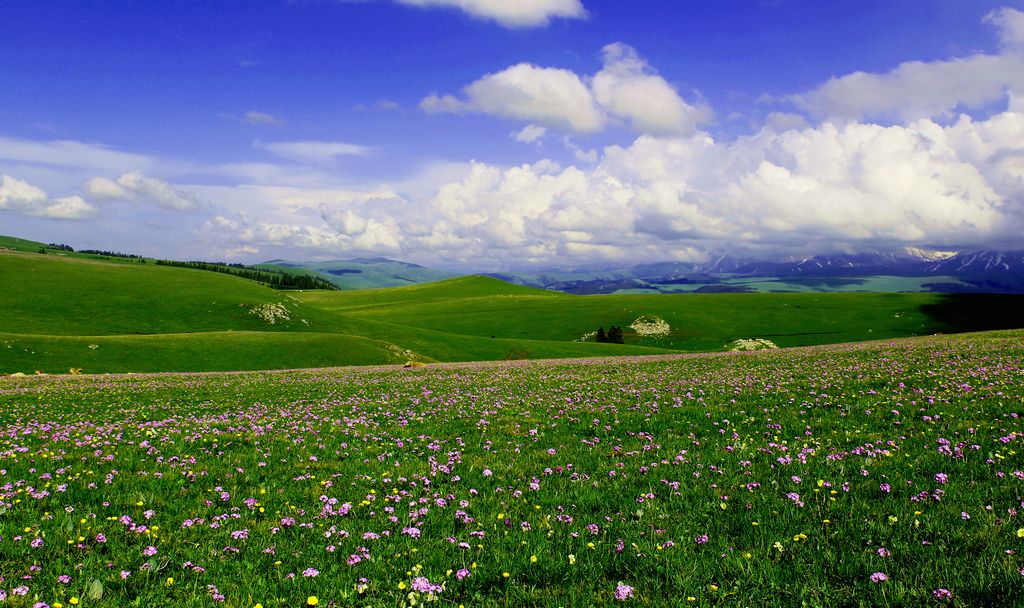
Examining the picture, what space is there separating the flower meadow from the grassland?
191ft

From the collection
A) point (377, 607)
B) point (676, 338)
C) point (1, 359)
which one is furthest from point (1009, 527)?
point (676, 338)

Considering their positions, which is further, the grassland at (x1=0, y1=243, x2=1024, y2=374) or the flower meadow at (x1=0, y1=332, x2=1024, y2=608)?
the grassland at (x1=0, y1=243, x2=1024, y2=374)

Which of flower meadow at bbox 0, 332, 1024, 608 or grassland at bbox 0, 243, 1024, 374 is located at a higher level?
flower meadow at bbox 0, 332, 1024, 608

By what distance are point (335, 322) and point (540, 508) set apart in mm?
107021

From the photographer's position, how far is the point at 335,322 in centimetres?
10794

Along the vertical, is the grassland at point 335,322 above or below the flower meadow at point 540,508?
below

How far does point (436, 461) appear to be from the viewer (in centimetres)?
1120

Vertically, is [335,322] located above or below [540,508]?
below

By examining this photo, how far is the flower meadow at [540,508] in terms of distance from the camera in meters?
5.88

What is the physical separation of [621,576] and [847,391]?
1485 centimetres

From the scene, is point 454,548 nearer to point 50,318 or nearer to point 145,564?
point 145,564

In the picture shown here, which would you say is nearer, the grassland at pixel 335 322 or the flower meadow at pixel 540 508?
the flower meadow at pixel 540 508

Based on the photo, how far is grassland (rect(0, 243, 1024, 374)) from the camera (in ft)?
213

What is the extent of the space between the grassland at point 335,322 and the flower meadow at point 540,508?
58336mm
